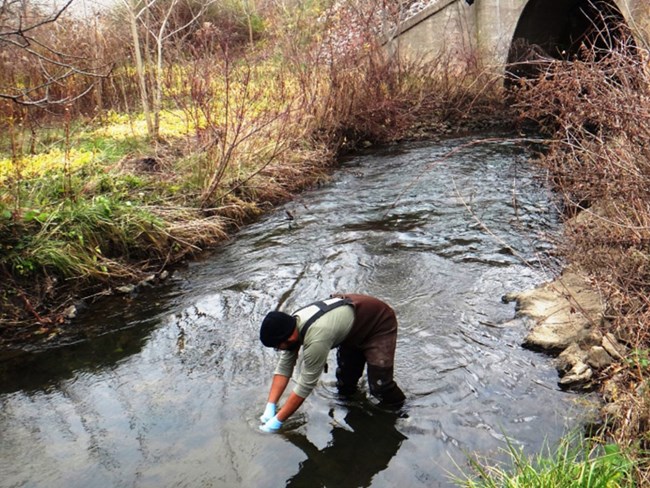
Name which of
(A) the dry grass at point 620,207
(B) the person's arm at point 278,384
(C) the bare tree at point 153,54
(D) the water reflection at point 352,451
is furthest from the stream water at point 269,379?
(C) the bare tree at point 153,54

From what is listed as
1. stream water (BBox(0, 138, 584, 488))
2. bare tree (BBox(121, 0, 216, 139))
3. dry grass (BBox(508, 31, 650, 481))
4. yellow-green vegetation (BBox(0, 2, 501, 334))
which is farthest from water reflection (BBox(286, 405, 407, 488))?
bare tree (BBox(121, 0, 216, 139))

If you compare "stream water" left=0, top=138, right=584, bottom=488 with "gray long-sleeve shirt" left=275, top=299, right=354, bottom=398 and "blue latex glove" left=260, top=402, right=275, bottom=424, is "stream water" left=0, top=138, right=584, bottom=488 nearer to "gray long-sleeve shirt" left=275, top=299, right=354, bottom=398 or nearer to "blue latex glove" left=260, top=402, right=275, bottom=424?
"blue latex glove" left=260, top=402, right=275, bottom=424

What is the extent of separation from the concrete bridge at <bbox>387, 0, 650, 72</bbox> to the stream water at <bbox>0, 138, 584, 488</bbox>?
7996mm

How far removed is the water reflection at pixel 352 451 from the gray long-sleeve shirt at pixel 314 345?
504 mm

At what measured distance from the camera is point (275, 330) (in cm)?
370

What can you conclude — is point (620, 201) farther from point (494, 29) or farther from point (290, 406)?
point (494, 29)

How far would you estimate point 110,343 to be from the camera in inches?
227

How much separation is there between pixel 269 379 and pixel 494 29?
1305cm

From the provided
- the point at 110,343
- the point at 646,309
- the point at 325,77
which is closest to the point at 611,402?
the point at 646,309

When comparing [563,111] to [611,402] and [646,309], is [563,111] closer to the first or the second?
[646,309]

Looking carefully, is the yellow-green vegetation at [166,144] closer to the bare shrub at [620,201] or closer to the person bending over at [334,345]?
the bare shrub at [620,201]

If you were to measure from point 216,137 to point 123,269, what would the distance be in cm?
274

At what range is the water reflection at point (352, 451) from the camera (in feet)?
12.7

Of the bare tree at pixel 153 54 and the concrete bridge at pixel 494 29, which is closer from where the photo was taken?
the bare tree at pixel 153 54
